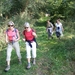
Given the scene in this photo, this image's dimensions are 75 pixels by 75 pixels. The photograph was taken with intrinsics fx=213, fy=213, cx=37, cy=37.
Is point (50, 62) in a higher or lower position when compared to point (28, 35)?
lower

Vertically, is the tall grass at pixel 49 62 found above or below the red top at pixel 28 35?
below

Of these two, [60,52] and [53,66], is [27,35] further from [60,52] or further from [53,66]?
[60,52]

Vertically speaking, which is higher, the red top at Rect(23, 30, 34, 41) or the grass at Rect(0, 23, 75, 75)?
the red top at Rect(23, 30, 34, 41)

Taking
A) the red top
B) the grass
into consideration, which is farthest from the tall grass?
the red top

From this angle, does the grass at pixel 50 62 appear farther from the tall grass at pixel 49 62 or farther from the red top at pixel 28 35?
the red top at pixel 28 35

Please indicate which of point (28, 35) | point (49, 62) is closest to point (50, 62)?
point (49, 62)

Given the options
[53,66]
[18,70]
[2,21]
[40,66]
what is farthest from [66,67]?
[2,21]

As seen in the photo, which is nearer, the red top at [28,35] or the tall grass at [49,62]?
the red top at [28,35]

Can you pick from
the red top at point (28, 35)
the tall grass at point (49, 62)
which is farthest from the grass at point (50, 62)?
the red top at point (28, 35)

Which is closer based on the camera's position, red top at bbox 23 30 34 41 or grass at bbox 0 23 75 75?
red top at bbox 23 30 34 41

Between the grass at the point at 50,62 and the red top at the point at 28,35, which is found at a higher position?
the red top at the point at 28,35

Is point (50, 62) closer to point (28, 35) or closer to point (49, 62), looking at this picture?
point (49, 62)

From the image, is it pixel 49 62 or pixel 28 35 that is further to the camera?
pixel 49 62

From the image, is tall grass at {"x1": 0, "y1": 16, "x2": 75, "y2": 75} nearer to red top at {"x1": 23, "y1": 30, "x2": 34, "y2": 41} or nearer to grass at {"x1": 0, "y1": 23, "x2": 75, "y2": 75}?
grass at {"x1": 0, "y1": 23, "x2": 75, "y2": 75}
